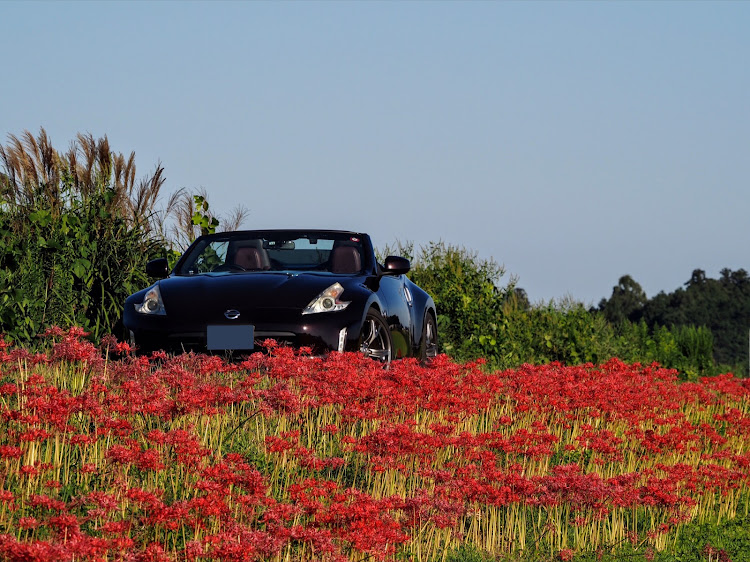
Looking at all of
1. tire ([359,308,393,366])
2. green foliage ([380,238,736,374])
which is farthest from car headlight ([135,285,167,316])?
green foliage ([380,238,736,374])

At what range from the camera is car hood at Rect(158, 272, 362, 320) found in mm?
10453

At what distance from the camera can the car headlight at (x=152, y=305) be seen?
10.6 m

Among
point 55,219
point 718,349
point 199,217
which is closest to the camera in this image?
point 55,219

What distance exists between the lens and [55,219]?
45.9ft

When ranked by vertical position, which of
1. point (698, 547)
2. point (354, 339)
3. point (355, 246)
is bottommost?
point (698, 547)

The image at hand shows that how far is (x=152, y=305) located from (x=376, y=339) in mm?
2332

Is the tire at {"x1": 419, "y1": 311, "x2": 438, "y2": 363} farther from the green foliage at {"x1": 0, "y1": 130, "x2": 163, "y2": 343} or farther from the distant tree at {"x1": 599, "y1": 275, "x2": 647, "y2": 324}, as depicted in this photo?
the distant tree at {"x1": 599, "y1": 275, "x2": 647, "y2": 324}

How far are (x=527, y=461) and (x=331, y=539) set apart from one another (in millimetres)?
3728

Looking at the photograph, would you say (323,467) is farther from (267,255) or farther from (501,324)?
(501,324)

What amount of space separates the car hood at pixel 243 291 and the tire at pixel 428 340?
2605 millimetres

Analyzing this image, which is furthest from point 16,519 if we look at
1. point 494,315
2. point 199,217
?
point 494,315

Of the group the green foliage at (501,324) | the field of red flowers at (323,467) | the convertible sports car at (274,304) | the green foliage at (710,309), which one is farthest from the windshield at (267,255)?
the green foliage at (710,309)

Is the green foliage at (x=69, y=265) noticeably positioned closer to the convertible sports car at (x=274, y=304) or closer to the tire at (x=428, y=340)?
the convertible sports car at (x=274, y=304)

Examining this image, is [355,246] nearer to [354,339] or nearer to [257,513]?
[354,339]
